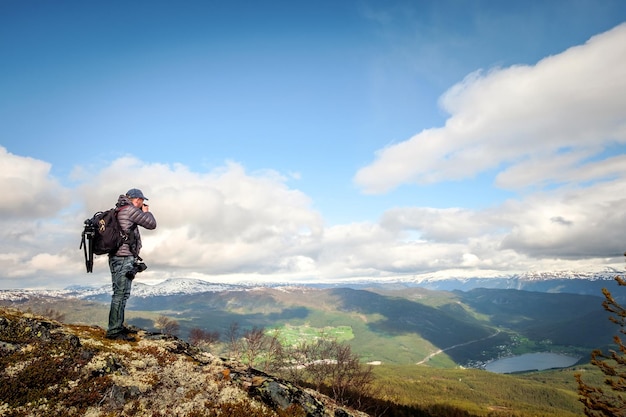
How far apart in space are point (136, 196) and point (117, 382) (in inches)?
246

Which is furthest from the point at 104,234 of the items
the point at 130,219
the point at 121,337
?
the point at 121,337

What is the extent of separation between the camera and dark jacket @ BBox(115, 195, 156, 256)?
1095 centimetres

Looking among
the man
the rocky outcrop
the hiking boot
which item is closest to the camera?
the man

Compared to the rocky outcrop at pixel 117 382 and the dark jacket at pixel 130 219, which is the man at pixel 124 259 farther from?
the rocky outcrop at pixel 117 382

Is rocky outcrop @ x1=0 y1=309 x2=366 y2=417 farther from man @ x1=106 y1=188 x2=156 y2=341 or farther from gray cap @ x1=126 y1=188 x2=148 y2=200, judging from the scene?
gray cap @ x1=126 y1=188 x2=148 y2=200

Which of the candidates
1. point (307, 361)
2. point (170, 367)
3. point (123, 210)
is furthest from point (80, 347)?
point (307, 361)

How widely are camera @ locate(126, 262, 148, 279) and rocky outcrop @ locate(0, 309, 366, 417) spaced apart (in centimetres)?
221

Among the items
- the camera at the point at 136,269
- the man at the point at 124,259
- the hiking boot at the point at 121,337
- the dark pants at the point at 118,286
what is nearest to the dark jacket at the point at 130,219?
the man at the point at 124,259

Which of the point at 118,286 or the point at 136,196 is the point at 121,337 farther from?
the point at 136,196

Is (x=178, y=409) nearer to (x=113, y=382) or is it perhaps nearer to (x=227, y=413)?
(x=227, y=413)

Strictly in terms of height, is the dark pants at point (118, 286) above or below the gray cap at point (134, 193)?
below

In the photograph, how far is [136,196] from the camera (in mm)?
11734

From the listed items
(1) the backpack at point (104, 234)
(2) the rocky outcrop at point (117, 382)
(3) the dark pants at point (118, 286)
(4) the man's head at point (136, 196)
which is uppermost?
(4) the man's head at point (136, 196)

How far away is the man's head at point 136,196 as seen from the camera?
11656 mm
